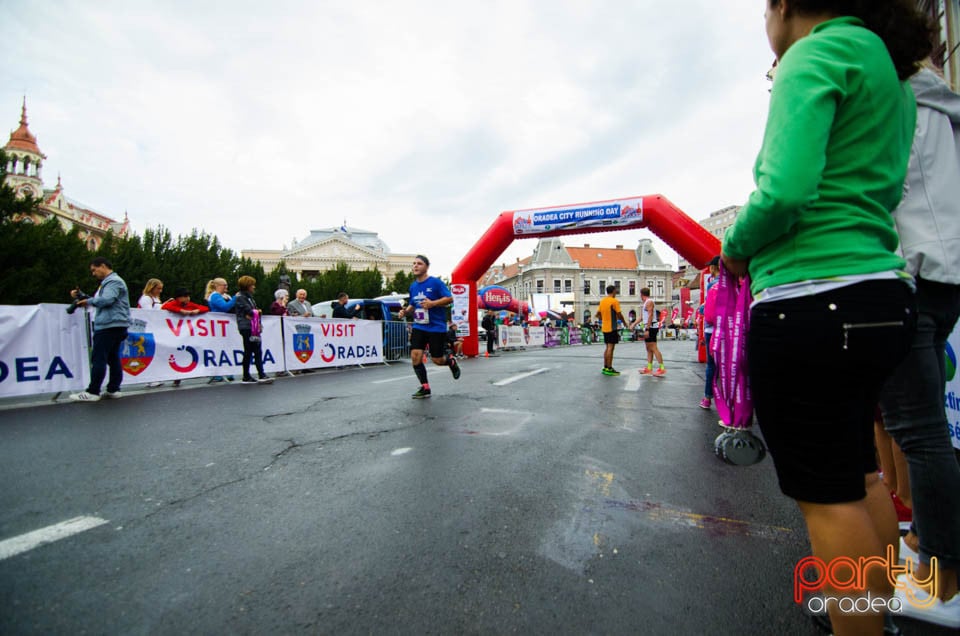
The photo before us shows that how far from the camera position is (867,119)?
1.14 meters

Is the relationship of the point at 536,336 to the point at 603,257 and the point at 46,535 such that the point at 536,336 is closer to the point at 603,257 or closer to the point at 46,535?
the point at 46,535

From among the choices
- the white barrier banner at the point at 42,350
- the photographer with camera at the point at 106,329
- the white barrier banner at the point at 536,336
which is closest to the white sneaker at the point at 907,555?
the photographer with camera at the point at 106,329

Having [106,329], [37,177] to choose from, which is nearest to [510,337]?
[106,329]

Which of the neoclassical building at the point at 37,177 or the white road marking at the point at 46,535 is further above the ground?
the neoclassical building at the point at 37,177

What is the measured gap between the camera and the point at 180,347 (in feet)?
26.2

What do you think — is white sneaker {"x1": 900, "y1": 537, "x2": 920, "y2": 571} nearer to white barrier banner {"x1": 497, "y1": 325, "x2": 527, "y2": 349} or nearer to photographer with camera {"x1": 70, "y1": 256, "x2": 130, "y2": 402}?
photographer with camera {"x1": 70, "y1": 256, "x2": 130, "y2": 402}

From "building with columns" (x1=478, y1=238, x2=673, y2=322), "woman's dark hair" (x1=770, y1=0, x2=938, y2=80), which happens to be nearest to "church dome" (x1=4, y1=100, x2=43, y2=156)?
"building with columns" (x1=478, y1=238, x2=673, y2=322)

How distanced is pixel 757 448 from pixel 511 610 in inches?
37.1

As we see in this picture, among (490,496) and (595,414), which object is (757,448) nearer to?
(490,496)

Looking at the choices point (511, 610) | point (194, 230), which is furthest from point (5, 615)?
point (194, 230)

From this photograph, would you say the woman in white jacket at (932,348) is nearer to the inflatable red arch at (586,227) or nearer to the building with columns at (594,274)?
the inflatable red arch at (586,227)

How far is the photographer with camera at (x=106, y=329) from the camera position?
6.00m

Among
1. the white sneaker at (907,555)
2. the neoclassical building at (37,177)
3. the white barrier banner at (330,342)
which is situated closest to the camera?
the white sneaker at (907,555)

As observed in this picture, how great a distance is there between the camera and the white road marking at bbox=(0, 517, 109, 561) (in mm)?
1831
